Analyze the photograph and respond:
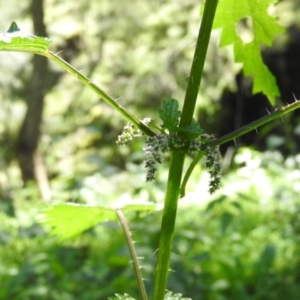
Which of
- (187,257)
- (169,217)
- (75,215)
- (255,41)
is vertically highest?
(187,257)

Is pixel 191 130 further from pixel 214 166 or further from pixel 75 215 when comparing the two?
pixel 75 215

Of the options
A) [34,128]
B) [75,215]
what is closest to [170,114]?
[75,215]

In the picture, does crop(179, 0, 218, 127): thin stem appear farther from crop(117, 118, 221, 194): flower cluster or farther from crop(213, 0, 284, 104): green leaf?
crop(213, 0, 284, 104): green leaf

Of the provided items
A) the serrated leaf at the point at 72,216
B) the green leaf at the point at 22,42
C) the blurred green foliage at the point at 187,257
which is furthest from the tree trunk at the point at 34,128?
the green leaf at the point at 22,42

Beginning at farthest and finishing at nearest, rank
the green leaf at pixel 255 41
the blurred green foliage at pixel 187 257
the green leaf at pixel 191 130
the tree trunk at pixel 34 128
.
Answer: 1. the tree trunk at pixel 34 128
2. the blurred green foliage at pixel 187 257
3. the green leaf at pixel 255 41
4. the green leaf at pixel 191 130

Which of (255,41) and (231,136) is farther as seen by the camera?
(255,41)

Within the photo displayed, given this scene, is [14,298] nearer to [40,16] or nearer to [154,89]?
[40,16]

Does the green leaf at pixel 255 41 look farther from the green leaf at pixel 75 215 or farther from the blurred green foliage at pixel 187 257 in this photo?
the blurred green foliage at pixel 187 257
